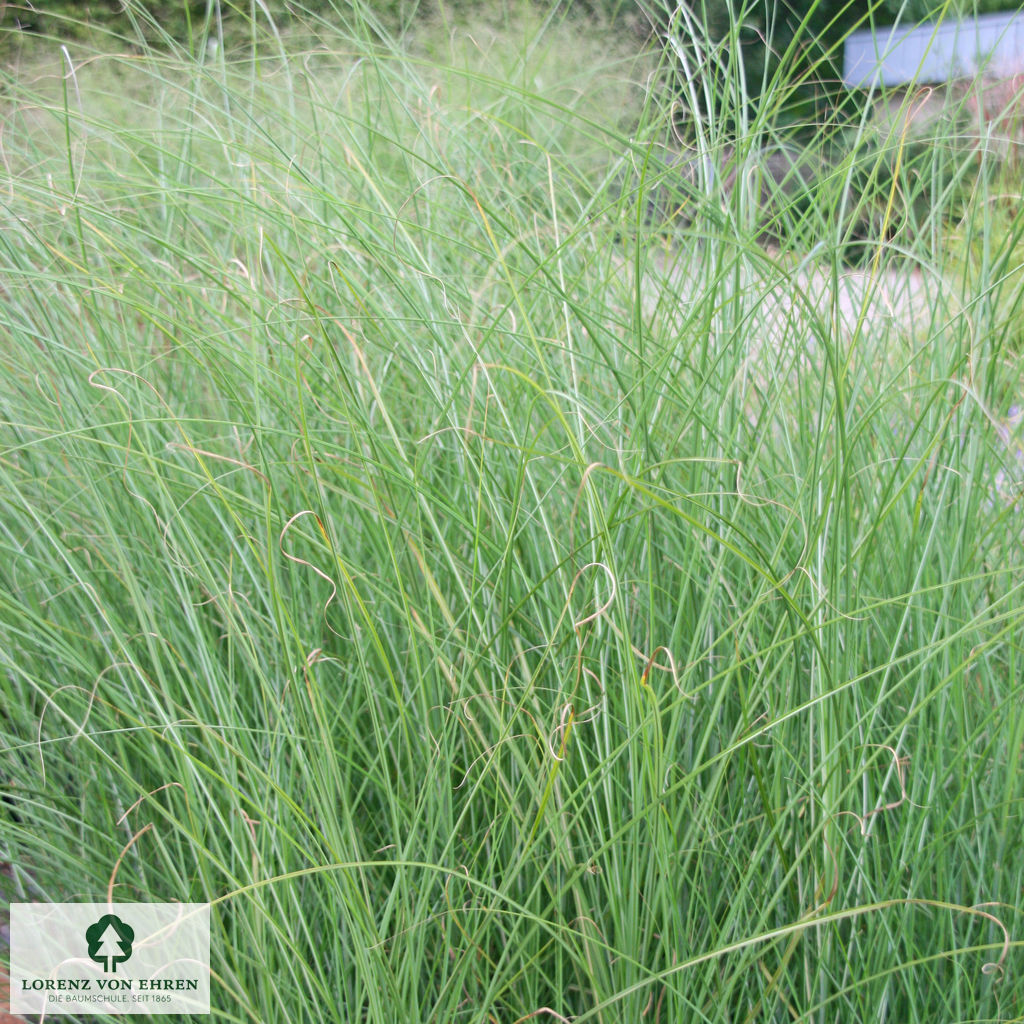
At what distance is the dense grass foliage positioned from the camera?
2.91 ft

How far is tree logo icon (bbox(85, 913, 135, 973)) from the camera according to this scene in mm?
975

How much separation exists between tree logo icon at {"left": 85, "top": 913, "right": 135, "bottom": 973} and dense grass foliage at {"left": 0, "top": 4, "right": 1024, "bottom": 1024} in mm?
49

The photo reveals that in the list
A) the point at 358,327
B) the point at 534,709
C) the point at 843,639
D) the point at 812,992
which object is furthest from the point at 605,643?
the point at 358,327

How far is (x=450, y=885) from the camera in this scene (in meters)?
0.94

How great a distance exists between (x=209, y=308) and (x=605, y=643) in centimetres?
70

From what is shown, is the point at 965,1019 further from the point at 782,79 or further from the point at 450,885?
the point at 782,79

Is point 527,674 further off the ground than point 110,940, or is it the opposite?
point 527,674

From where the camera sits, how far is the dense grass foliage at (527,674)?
34.9 inches

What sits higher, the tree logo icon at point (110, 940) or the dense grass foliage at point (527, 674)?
the dense grass foliage at point (527, 674)

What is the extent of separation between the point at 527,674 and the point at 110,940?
550 millimetres

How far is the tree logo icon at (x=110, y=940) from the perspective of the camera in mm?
975

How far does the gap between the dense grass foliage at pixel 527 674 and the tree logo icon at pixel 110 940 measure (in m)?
0.05

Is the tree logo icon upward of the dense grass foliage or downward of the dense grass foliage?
downward

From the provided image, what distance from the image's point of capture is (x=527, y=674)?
3.29 feet
